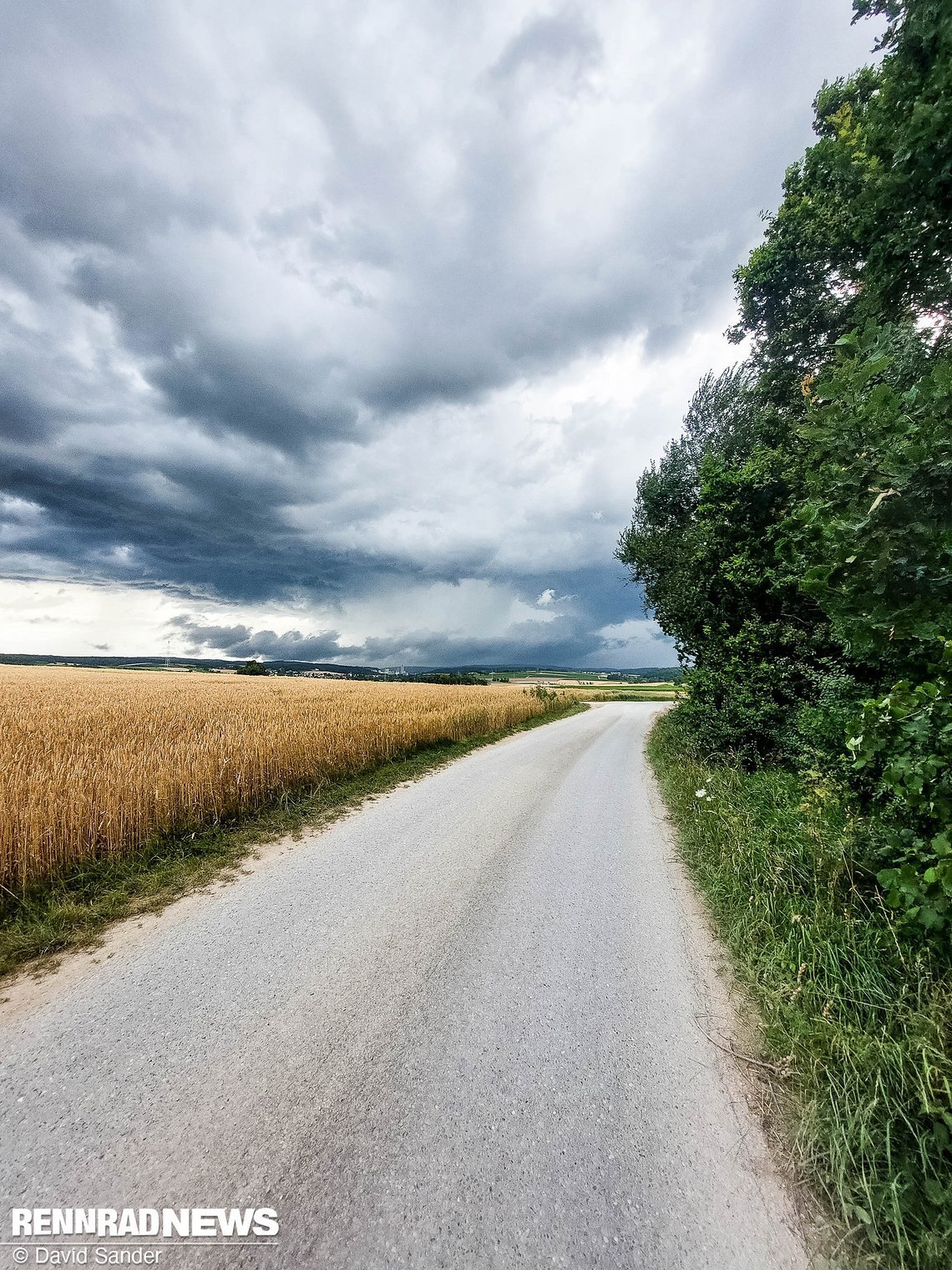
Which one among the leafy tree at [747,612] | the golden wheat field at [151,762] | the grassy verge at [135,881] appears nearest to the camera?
the grassy verge at [135,881]

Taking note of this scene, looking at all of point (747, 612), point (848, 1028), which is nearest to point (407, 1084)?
point (848, 1028)

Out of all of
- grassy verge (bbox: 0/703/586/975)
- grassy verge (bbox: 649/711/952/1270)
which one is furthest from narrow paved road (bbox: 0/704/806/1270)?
grassy verge (bbox: 0/703/586/975)

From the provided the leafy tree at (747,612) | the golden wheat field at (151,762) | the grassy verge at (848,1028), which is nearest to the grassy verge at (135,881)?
the golden wheat field at (151,762)

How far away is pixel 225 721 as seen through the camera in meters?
12.4

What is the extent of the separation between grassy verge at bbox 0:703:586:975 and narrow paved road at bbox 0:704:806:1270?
47cm

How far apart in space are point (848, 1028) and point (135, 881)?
21.8 ft

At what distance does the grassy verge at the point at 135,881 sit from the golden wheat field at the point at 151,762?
0.77 feet

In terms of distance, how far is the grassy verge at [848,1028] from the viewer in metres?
2.04

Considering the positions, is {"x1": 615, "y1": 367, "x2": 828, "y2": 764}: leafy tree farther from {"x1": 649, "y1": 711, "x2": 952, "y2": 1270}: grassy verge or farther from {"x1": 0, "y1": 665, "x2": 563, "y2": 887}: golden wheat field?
{"x1": 0, "y1": 665, "x2": 563, "y2": 887}: golden wheat field

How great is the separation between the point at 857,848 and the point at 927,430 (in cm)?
386

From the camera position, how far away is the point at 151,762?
7172 millimetres

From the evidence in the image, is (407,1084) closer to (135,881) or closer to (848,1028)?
(848,1028)

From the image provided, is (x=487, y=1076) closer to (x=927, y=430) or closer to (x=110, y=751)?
(x=927, y=430)

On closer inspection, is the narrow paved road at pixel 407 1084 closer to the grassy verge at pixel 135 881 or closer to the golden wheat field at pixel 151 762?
the grassy verge at pixel 135 881
